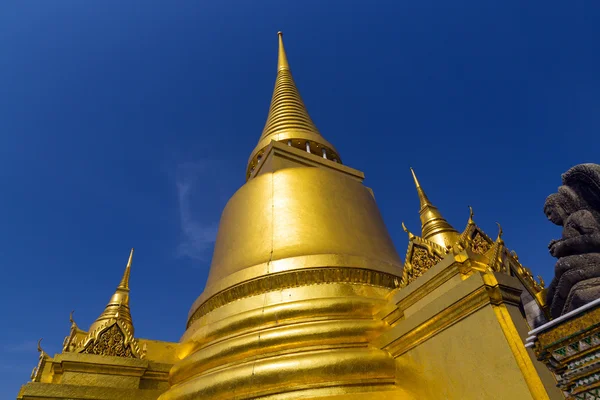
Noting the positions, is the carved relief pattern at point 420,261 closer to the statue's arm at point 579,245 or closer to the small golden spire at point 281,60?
the statue's arm at point 579,245

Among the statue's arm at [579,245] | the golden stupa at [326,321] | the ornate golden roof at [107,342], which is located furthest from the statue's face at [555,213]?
the ornate golden roof at [107,342]

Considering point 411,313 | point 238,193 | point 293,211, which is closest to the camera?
point 411,313

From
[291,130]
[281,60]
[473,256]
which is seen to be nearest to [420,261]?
[473,256]

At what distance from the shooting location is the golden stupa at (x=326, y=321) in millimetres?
2994

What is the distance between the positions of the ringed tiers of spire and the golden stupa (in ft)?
5.80

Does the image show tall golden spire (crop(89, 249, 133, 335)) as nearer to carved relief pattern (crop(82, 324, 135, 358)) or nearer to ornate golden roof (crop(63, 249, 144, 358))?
ornate golden roof (crop(63, 249, 144, 358))

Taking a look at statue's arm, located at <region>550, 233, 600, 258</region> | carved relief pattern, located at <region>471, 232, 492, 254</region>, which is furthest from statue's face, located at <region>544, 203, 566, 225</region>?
carved relief pattern, located at <region>471, 232, 492, 254</region>

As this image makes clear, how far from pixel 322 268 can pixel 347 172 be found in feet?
10.5

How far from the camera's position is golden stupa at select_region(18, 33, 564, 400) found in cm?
299

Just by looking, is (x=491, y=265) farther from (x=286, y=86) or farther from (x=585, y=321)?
(x=286, y=86)

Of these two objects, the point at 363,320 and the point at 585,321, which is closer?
the point at 585,321

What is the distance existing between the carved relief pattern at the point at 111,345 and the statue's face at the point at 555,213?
4.96 metres

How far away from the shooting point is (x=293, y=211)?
18.3ft

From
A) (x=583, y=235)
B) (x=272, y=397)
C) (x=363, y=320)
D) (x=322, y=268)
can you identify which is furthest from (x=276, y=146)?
(x=583, y=235)
